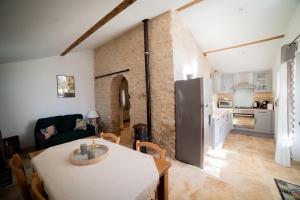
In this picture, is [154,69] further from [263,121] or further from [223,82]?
[263,121]

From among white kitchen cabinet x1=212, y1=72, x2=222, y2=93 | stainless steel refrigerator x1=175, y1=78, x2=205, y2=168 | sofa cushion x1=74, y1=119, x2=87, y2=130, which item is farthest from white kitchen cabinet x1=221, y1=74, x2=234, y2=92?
sofa cushion x1=74, y1=119, x2=87, y2=130

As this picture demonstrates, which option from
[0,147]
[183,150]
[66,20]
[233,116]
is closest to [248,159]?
[183,150]

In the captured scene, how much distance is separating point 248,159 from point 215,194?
155cm

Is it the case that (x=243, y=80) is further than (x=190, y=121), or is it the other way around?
(x=243, y=80)

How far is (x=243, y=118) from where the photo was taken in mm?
4855

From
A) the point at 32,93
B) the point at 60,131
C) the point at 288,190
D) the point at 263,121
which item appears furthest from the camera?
the point at 263,121

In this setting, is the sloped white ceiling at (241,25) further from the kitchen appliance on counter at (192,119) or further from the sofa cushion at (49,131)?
the sofa cushion at (49,131)

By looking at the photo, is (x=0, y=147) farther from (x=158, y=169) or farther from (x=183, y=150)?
(x=183, y=150)

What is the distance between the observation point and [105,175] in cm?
121

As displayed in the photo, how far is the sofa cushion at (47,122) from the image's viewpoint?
376 cm

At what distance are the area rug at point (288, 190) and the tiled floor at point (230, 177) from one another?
Result: 0.07 meters

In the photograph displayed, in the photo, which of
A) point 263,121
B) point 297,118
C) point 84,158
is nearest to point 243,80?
point 263,121

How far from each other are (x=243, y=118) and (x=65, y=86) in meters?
6.31

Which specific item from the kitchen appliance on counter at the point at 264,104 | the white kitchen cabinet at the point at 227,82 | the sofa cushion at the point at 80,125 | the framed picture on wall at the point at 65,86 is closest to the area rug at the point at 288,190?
the kitchen appliance on counter at the point at 264,104
